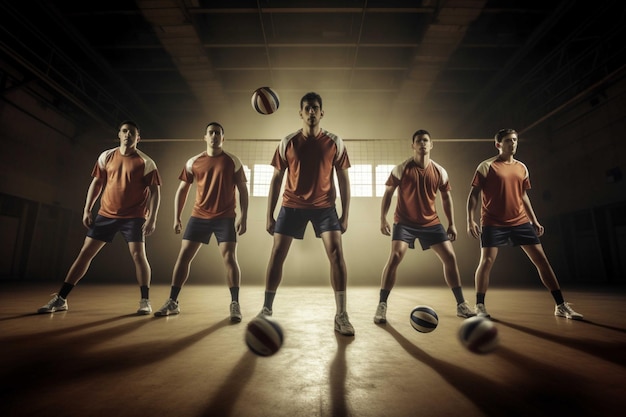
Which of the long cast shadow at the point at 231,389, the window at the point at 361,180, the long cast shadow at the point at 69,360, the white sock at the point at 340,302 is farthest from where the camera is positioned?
the window at the point at 361,180

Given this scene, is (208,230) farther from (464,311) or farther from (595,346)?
(595,346)

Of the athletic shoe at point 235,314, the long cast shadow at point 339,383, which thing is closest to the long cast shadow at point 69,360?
the athletic shoe at point 235,314

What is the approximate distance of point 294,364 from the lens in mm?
1434

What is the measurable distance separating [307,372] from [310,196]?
1.37 meters

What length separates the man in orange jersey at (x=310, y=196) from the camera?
2383 millimetres

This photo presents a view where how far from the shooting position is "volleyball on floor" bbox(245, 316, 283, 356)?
57.7 inches

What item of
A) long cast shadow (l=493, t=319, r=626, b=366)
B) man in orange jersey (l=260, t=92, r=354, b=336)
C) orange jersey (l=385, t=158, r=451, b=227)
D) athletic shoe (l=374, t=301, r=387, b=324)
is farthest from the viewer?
orange jersey (l=385, t=158, r=451, b=227)

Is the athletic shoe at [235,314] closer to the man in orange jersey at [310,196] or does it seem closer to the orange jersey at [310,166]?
the man in orange jersey at [310,196]

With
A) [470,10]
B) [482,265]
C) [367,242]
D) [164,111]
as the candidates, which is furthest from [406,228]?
[164,111]

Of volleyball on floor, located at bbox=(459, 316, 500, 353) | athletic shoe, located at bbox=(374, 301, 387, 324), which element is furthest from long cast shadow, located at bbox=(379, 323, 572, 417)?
athletic shoe, located at bbox=(374, 301, 387, 324)

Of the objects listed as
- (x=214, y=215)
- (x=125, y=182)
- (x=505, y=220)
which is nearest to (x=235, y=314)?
(x=214, y=215)

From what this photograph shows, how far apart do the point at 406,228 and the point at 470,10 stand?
503cm

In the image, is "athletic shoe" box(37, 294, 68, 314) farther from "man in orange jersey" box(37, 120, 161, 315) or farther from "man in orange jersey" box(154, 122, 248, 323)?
"man in orange jersey" box(154, 122, 248, 323)

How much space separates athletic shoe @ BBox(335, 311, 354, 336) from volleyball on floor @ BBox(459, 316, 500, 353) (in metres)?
0.71
